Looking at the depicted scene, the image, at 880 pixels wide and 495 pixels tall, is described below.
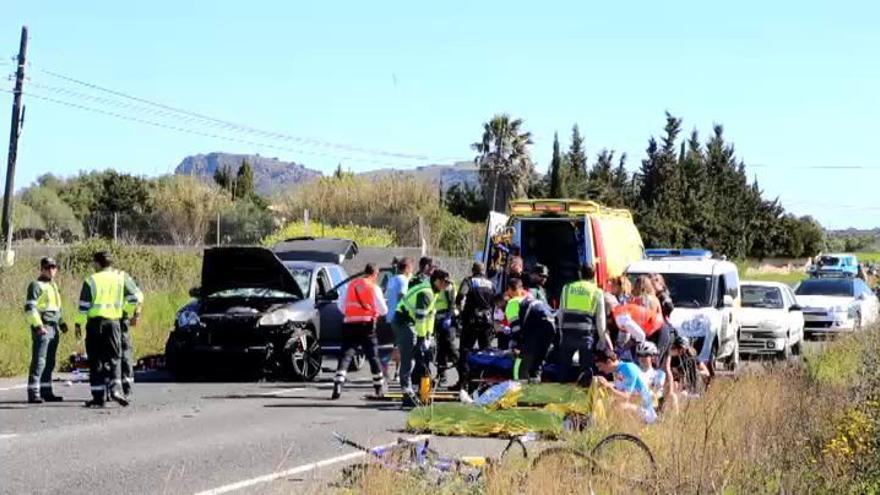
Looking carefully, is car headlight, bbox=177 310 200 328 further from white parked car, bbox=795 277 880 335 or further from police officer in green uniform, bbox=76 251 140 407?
white parked car, bbox=795 277 880 335

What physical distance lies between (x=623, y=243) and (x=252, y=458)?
12057mm

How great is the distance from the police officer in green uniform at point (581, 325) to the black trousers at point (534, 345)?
0.21m

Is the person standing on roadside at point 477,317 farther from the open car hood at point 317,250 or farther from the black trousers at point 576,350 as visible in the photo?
the open car hood at point 317,250

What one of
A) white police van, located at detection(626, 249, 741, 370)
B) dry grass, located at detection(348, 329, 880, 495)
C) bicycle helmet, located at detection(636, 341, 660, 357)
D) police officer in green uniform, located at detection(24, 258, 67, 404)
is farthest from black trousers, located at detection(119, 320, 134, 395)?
white police van, located at detection(626, 249, 741, 370)

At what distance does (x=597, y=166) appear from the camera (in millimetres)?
79562

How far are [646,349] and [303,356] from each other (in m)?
6.67

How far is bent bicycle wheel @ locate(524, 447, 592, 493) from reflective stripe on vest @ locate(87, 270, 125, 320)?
817cm

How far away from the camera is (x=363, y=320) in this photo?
16.5 m

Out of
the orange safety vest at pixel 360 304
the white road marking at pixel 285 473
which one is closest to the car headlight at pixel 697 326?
the orange safety vest at pixel 360 304

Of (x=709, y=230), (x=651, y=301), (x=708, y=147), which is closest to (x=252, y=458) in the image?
(x=651, y=301)

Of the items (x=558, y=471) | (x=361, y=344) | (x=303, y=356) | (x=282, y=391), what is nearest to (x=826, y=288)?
(x=303, y=356)

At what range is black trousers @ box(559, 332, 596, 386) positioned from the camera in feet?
48.1

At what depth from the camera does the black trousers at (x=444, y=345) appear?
17047 mm

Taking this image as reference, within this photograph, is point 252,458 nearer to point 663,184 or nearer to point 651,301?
point 651,301
